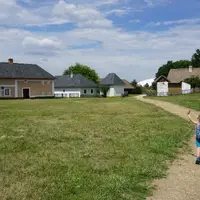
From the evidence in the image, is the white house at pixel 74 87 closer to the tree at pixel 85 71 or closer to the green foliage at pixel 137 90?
the green foliage at pixel 137 90

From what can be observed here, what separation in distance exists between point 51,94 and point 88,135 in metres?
48.8

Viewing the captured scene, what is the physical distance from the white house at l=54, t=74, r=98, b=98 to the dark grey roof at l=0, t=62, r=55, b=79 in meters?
10.1

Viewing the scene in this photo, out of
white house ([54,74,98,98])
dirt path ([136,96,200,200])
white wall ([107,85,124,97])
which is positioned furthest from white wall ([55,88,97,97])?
dirt path ([136,96,200,200])

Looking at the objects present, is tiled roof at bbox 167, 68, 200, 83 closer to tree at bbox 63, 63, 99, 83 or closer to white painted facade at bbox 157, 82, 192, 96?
white painted facade at bbox 157, 82, 192, 96

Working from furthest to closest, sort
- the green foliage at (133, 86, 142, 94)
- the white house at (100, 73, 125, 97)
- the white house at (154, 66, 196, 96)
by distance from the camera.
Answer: the green foliage at (133, 86, 142, 94) → the white house at (100, 73, 125, 97) → the white house at (154, 66, 196, 96)

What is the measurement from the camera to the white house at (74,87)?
6875cm

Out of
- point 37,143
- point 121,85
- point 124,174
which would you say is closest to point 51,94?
point 121,85

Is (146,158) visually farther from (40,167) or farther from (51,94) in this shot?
(51,94)

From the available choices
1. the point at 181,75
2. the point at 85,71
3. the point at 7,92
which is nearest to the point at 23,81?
the point at 7,92

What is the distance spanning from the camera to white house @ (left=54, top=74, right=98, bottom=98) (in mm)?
68750

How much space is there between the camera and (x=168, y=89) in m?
68.1

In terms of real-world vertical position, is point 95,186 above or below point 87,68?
below

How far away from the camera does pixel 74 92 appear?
2724 inches

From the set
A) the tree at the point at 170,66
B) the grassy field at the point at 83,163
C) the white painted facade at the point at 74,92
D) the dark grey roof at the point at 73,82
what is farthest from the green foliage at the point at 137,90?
the grassy field at the point at 83,163
